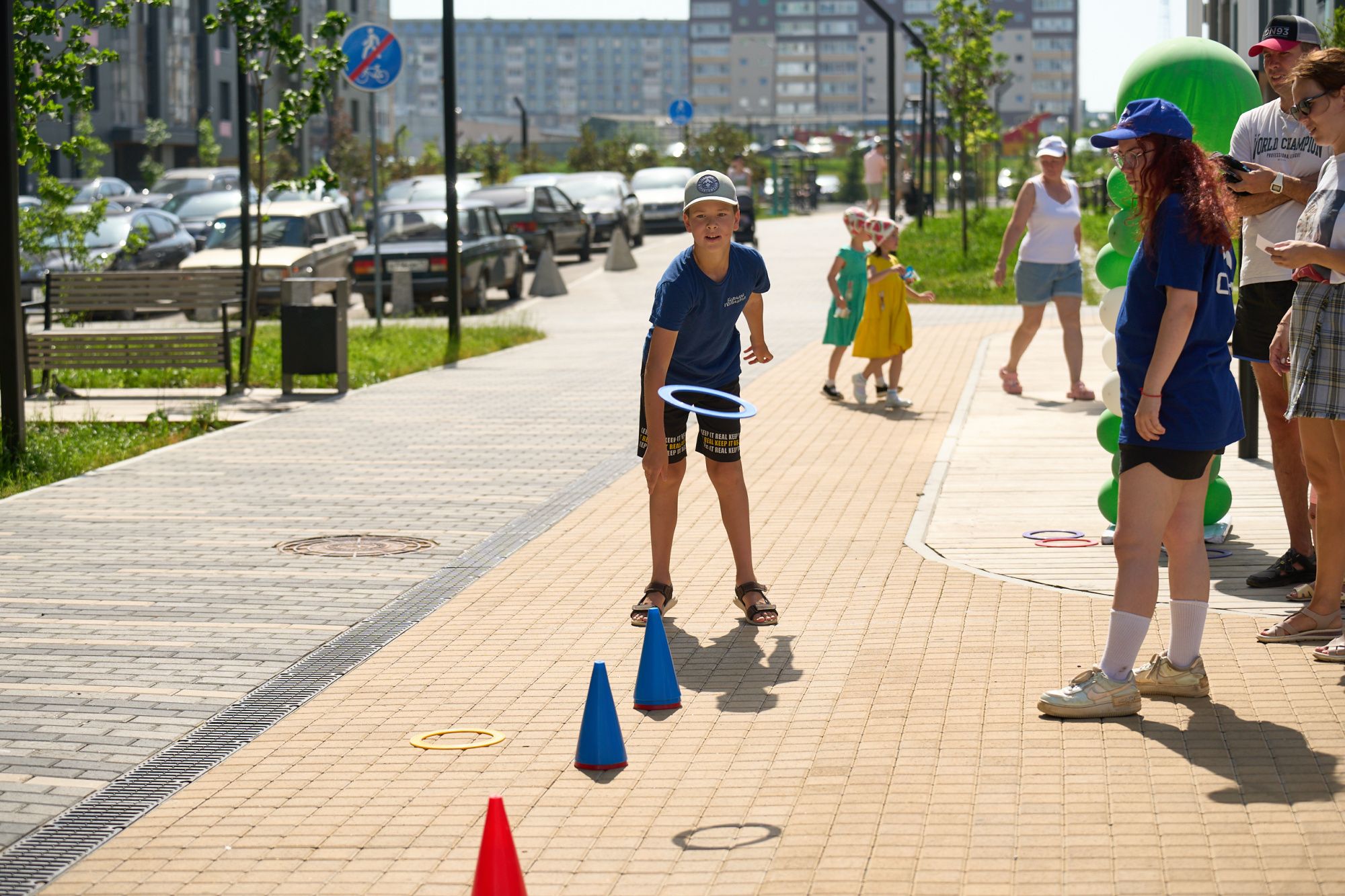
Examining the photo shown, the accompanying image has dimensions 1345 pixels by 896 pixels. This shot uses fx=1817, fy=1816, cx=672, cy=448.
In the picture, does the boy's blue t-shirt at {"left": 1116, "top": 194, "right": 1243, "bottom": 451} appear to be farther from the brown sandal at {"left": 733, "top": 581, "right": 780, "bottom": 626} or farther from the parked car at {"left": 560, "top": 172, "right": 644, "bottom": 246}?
the parked car at {"left": 560, "top": 172, "right": 644, "bottom": 246}

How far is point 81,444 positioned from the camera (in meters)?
12.3

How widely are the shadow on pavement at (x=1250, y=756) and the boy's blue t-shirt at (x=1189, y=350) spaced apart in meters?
0.85

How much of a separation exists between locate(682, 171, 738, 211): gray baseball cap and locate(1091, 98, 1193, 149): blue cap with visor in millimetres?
1772

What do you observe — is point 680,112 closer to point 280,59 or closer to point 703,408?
point 280,59

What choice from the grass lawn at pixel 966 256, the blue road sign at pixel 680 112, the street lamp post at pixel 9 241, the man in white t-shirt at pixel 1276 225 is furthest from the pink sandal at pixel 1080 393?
the blue road sign at pixel 680 112

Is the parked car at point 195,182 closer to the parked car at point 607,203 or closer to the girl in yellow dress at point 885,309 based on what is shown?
the parked car at point 607,203

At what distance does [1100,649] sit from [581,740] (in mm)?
2157

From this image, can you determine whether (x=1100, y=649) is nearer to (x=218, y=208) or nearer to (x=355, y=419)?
(x=355, y=419)

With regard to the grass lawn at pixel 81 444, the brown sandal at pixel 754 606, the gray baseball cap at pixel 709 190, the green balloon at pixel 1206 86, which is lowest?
the brown sandal at pixel 754 606

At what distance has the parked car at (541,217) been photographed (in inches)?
1257

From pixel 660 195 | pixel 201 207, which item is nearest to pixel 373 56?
pixel 201 207

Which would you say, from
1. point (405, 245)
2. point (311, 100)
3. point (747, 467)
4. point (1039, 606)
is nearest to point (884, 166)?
point (405, 245)

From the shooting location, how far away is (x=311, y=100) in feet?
52.6

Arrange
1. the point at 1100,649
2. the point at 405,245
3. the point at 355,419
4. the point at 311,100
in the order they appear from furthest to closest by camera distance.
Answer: the point at 405,245, the point at 311,100, the point at 355,419, the point at 1100,649
